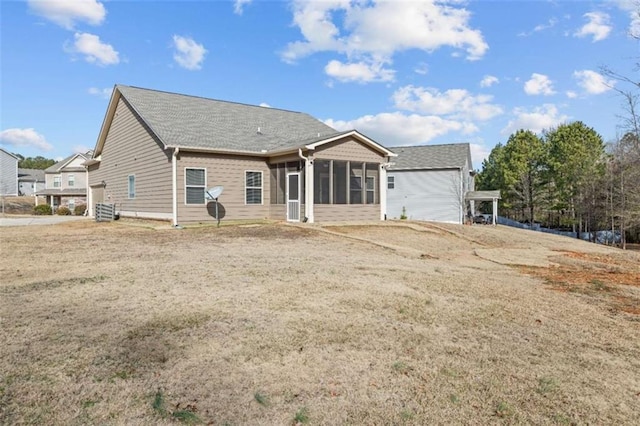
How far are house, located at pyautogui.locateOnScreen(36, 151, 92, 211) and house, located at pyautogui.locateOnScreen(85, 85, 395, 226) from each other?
2122 centimetres

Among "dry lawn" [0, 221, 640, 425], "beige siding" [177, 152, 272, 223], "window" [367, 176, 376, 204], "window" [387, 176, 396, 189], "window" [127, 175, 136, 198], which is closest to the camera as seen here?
"dry lawn" [0, 221, 640, 425]

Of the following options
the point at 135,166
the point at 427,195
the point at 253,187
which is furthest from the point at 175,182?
the point at 427,195

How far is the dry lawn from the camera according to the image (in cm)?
262

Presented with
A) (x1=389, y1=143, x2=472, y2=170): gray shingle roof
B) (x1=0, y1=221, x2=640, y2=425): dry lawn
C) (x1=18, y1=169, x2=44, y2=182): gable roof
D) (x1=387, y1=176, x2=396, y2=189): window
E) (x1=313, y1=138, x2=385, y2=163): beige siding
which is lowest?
(x1=0, y1=221, x2=640, y2=425): dry lawn

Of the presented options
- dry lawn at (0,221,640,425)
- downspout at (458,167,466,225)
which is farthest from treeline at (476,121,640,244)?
dry lawn at (0,221,640,425)

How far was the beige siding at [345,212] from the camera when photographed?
15911 millimetres

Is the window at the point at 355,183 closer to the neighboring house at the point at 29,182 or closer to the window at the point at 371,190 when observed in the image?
the window at the point at 371,190

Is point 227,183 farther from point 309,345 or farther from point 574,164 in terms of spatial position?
point 574,164

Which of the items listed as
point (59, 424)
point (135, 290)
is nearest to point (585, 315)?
point (59, 424)

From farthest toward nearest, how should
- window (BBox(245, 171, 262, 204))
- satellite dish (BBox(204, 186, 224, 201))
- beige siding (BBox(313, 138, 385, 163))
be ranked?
1. window (BBox(245, 171, 262, 204))
2. beige siding (BBox(313, 138, 385, 163))
3. satellite dish (BBox(204, 186, 224, 201))

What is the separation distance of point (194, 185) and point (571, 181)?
3275 cm

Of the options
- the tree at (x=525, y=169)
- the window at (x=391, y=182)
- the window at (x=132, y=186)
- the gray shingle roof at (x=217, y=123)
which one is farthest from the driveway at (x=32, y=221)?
the tree at (x=525, y=169)

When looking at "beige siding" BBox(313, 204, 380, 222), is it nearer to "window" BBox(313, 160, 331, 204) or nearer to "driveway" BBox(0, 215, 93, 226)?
"window" BBox(313, 160, 331, 204)

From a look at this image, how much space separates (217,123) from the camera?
18.3 meters
